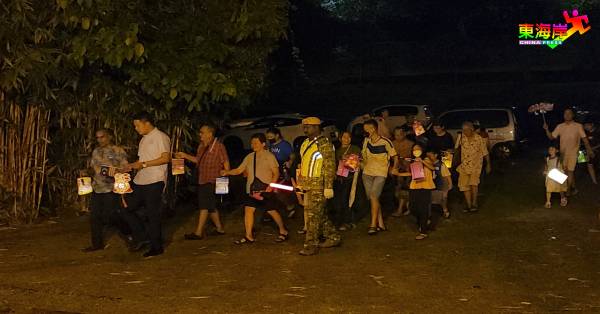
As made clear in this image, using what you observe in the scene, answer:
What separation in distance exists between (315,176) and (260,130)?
14642 mm

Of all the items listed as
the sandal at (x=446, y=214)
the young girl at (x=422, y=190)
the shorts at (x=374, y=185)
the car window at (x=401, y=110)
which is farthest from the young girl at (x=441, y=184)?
the car window at (x=401, y=110)

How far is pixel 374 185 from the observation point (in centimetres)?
1116

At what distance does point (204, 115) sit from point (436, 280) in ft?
21.2

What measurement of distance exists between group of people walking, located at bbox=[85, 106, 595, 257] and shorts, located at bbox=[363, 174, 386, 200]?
0.6 inches

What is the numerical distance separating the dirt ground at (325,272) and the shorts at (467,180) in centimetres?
89

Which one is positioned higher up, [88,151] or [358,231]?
[88,151]

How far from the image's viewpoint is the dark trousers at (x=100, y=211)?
9.83 metres

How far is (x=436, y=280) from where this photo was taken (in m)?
8.55

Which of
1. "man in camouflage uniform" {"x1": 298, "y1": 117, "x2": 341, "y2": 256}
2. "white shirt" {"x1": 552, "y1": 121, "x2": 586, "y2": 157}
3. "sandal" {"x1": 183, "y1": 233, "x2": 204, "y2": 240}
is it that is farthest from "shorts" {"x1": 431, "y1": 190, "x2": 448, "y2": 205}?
"sandal" {"x1": 183, "y1": 233, "x2": 204, "y2": 240}

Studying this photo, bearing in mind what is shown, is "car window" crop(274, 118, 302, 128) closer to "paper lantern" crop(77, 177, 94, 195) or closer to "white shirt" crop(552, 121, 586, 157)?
"white shirt" crop(552, 121, 586, 157)

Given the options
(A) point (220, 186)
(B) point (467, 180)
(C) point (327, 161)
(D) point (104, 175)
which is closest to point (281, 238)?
(A) point (220, 186)

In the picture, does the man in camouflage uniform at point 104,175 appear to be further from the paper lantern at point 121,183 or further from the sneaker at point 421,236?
the sneaker at point 421,236

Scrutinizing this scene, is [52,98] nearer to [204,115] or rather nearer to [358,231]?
[204,115]

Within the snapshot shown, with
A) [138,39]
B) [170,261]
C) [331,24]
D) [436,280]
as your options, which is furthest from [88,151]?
[331,24]
